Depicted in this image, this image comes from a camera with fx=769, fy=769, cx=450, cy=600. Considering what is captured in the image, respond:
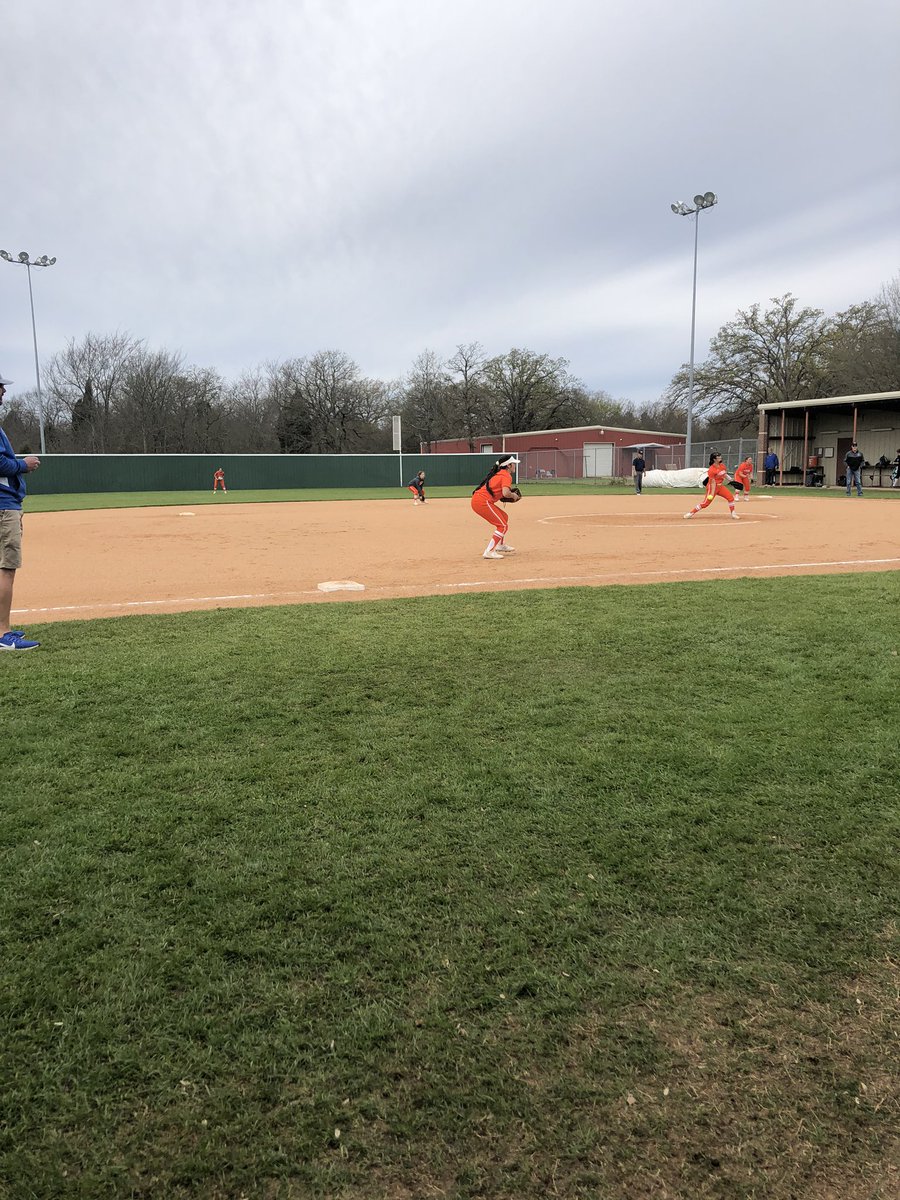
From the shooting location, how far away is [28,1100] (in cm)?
194

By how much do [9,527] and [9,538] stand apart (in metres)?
0.09

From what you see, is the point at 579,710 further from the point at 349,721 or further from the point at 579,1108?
the point at 579,1108

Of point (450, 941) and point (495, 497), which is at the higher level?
point (495, 497)

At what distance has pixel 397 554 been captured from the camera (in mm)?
12859

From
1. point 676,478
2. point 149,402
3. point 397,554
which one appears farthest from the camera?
point 149,402

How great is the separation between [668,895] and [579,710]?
1942 mm

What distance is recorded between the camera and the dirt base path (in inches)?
366

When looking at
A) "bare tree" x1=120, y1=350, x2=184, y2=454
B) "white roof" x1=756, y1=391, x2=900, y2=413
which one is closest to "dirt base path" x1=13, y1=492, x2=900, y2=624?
"white roof" x1=756, y1=391, x2=900, y2=413

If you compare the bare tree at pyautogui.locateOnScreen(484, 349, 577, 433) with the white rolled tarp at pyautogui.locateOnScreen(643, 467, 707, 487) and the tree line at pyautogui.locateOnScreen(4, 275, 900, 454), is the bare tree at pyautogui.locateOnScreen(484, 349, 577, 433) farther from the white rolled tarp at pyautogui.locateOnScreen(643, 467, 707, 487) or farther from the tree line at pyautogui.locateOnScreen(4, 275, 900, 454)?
the white rolled tarp at pyautogui.locateOnScreen(643, 467, 707, 487)

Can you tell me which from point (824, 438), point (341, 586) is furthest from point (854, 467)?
point (341, 586)

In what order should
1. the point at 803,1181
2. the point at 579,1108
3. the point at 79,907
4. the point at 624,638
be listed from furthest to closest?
the point at 624,638 → the point at 79,907 → the point at 579,1108 → the point at 803,1181

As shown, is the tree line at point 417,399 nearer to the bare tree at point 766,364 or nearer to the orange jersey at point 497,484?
the bare tree at point 766,364

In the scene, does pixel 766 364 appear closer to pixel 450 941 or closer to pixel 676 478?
pixel 676 478

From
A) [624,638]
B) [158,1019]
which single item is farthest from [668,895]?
[624,638]
